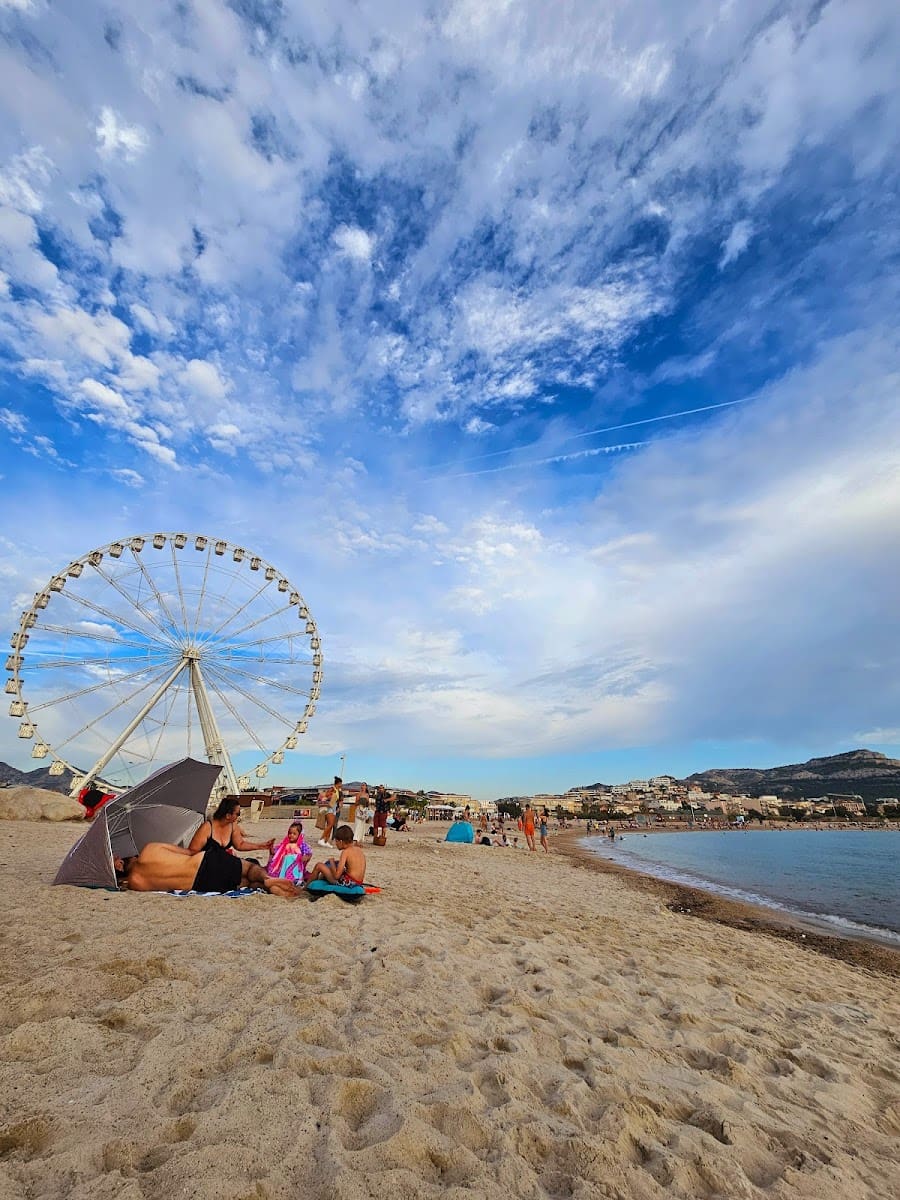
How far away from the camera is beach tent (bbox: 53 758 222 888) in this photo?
7016 millimetres

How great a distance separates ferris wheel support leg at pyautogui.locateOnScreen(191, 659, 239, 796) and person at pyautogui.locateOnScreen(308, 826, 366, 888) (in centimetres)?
2147

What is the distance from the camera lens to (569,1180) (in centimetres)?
213

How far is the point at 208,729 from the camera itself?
26781 millimetres

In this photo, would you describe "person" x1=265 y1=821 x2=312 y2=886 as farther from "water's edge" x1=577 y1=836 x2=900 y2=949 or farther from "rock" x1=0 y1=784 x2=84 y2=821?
"rock" x1=0 y1=784 x2=84 y2=821

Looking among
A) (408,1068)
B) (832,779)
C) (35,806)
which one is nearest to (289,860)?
(408,1068)

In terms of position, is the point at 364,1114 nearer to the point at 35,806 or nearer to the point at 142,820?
the point at 142,820

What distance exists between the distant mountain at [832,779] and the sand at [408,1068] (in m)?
170

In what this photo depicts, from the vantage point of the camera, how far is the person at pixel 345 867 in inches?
285

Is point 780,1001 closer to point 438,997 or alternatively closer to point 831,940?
point 438,997

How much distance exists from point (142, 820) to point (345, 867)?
3.66m

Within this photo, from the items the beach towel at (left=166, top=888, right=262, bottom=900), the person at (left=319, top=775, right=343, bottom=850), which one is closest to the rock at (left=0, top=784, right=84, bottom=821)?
the person at (left=319, top=775, right=343, bottom=850)

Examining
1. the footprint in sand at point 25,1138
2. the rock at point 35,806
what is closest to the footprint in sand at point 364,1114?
the footprint in sand at point 25,1138

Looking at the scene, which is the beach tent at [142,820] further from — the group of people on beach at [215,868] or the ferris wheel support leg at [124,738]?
the ferris wheel support leg at [124,738]

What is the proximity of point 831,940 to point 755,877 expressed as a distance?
15206 millimetres
